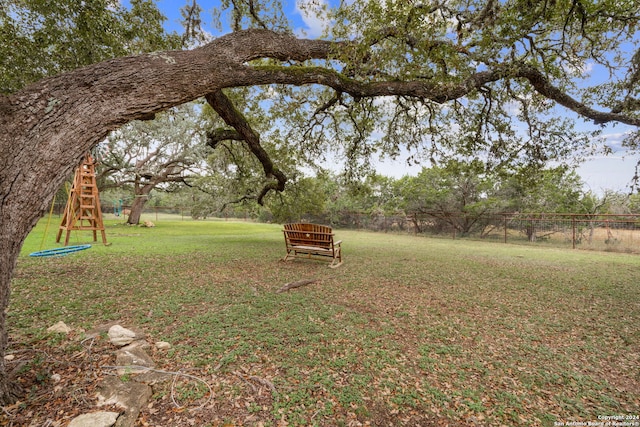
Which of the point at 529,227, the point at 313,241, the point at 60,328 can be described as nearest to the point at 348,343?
the point at 60,328

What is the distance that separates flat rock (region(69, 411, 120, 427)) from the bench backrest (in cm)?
541

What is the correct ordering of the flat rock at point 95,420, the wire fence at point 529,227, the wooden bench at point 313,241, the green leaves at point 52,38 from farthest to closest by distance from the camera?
the wire fence at point 529,227
the wooden bench at point 313,241
the green leaves at point 52,38
the flat rock at point 95,420

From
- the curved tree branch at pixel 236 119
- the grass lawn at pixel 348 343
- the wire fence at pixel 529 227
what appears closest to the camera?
the grass lawn at pixel 348 343

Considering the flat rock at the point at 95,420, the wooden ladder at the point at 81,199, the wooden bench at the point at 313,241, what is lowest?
the flat rock at the point at 95,420

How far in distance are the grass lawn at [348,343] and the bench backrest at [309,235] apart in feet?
4.04

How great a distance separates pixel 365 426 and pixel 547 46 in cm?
799

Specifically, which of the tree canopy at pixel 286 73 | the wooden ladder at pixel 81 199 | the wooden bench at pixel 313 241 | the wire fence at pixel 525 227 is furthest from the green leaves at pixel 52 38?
the wire fence at pixel 525 227

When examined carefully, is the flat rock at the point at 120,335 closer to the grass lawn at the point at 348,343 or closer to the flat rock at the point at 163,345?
the grass lawn at the point at 348,343

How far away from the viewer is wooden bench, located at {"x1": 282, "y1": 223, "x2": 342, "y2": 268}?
7074mm

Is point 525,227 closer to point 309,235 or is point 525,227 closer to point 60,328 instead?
point 309,235

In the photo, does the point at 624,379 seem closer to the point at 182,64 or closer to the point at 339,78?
the point at 339,78

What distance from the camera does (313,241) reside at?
289 inches

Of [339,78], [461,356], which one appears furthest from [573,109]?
[461,356]

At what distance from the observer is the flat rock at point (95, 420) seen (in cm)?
173
